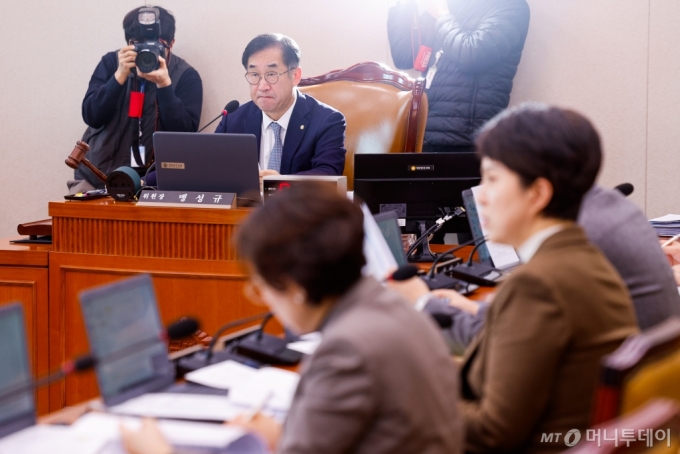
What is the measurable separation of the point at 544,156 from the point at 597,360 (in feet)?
1.16

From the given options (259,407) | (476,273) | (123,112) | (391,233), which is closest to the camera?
(259,407)

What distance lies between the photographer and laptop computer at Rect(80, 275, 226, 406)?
Answer: 1.32 meters

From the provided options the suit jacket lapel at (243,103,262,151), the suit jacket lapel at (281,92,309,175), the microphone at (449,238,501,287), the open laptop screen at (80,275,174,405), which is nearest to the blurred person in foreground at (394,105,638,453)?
the open laptop screen at (80,275,174,405)

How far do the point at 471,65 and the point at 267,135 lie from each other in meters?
1.03

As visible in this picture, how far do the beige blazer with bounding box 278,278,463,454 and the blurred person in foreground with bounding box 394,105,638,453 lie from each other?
212 mm

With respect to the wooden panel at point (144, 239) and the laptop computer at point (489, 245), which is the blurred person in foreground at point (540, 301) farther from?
the wooden panel at point (144, 239)

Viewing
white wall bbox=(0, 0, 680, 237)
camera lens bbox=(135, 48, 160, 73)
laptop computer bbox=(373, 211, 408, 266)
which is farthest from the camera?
white wall bbox=(0, 0, 680, 237)

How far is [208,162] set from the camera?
8.14ft

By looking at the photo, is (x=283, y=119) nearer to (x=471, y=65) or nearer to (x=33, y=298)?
(x=471, y=65)

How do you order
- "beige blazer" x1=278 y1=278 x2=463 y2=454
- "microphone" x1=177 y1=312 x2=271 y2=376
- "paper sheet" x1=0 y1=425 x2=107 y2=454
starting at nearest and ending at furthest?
1. "beige blazer" x1=278 y1=278 x2=463 y2=454
2. "paper sheet" x1=0 y1=425 x2=107 y2=454
3. "microphone" x1=177 y1=312 x2=271 y2=376

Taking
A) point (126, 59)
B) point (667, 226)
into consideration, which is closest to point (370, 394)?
point (667, 226)

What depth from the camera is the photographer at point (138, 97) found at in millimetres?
3689

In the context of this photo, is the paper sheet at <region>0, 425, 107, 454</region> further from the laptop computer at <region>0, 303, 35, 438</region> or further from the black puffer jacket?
the black puffer jacket

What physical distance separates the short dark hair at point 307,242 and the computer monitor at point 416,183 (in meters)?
1.43
